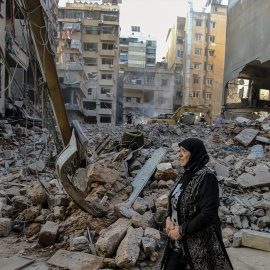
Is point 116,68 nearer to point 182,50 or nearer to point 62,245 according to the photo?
point 182,50

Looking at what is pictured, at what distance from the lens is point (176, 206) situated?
194 centimetres

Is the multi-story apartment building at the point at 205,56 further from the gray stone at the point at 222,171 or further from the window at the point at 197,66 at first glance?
the gray stone at the point at 222,171

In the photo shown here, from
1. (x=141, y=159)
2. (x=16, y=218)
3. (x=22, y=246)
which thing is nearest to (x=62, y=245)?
(x=22, y=246)

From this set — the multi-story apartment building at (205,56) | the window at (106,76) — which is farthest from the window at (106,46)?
the multi-story apartment building at (205,56)

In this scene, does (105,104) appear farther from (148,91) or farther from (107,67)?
(148,91)

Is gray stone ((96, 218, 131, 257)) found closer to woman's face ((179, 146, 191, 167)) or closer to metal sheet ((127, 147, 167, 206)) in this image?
metal sheet ((127, 147, 167, 206))

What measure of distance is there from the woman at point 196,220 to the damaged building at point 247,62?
18842 mm

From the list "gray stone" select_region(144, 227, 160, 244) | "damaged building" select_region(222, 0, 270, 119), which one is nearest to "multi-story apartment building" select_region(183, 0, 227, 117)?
"damaged building" select_region(222, 0, 270, 119)

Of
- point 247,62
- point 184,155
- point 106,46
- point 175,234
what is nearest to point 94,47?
point 106,46

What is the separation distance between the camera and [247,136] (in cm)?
1159

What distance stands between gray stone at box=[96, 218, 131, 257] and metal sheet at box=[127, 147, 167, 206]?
4.05ft

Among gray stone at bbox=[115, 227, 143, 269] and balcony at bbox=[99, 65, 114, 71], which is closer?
gray stone at bbox=[115, 227, 143, 269]

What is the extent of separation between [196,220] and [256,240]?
2.32 metres

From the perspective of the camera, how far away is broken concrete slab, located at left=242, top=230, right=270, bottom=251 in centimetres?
344
